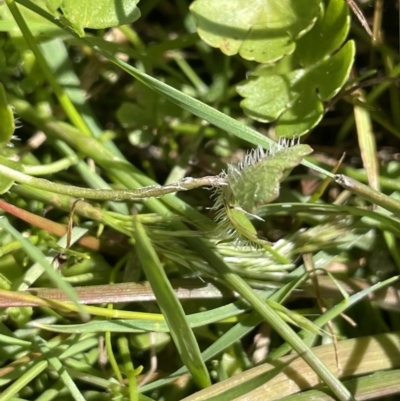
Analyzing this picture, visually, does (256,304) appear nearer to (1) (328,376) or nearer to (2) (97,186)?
(1) (328,376)

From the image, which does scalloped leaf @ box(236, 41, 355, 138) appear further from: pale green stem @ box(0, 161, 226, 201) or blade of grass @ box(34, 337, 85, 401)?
blade of grass @ box(34, 337, 85, 401)

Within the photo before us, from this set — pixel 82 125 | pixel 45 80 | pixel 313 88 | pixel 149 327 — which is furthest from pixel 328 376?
pixel 45 80

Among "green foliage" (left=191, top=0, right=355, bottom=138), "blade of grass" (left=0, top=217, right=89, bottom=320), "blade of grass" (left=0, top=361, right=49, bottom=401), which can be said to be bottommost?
"blade of grass" (left=0, top=361, right=49, bottom=401)

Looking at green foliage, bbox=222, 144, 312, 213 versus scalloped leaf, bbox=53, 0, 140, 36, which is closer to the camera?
green foliage, bbox=222, 144, 312, 213

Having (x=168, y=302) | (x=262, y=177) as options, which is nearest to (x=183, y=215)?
(x=168, y=302)

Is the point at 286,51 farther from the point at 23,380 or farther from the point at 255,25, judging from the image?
the point at 23,380

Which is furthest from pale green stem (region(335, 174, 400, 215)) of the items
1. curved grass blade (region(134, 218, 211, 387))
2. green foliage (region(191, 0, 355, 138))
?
curved grass blade (region(134, 218, 211, 387))

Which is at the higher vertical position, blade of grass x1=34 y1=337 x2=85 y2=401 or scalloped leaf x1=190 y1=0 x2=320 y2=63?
scalloped leaf x1=190 y1=0 x2=320 y2=63
